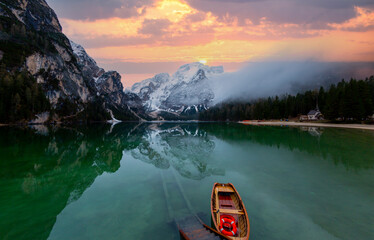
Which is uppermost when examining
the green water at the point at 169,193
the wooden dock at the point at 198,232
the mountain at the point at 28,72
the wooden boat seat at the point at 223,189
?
the mountain at the point at 28,72

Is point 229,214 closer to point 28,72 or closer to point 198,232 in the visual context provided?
point 198,232

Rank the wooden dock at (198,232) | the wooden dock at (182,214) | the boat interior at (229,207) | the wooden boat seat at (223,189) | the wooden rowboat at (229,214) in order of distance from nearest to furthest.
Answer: the wooden dock at (198,232)
the wooden dock at (182,214)
the wooden rowboat at (229,214)
the boat interior at (229,207)
the wooden boat seat at (223,189)

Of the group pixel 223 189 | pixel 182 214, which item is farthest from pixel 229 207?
pixel 182 214

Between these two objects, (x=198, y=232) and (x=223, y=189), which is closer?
(x=198, y=232)

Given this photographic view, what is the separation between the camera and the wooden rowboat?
10.8 meters

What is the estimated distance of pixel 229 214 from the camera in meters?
12.8

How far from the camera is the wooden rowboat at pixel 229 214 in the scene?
35.4 ft

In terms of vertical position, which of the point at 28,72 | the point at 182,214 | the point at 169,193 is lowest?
the point at 169,193

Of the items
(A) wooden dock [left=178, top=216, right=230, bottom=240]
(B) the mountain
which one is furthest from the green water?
(B) the mountain

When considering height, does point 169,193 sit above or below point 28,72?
below

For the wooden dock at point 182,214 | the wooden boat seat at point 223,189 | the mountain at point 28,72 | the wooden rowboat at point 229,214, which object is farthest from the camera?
the mountain at point 28,72

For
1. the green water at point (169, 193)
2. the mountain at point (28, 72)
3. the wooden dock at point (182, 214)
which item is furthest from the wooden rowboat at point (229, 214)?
the mountain at point (28, 72)

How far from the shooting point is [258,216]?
14898mm

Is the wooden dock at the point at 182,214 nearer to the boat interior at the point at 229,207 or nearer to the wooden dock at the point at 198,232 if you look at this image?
the wooden dock at the point at 198,232
